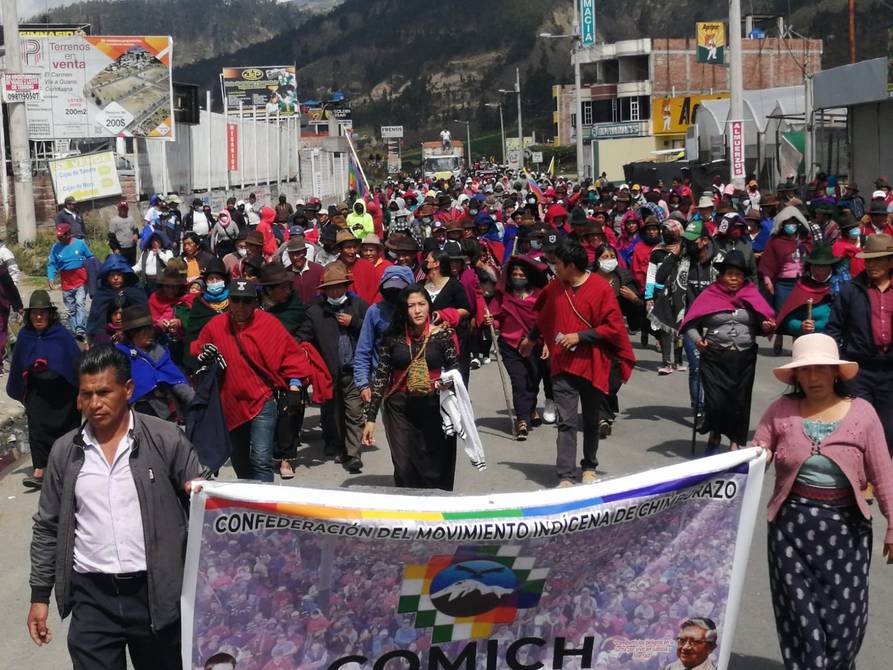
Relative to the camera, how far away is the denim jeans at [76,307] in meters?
16.9

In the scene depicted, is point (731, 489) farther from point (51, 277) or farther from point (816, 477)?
point (51, 277)

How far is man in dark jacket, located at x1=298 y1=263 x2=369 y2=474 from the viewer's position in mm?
10164

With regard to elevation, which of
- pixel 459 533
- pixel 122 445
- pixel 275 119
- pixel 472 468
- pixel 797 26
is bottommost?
pixel 472 468

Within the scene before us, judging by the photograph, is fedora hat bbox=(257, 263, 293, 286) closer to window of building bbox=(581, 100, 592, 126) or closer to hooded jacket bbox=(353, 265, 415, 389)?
hooded jacket bbox=(353, 265, 415, 389)

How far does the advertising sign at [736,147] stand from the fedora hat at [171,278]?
13179mm

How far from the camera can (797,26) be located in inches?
5827

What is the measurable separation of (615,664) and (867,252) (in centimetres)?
360

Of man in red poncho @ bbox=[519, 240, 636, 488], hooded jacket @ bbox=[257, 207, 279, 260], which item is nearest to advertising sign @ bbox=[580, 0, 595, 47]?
hooded jacket @ bbox=[257, 207, 279, 260]

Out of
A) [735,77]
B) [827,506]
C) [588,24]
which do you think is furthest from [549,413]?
[588,24]

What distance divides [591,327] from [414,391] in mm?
1636

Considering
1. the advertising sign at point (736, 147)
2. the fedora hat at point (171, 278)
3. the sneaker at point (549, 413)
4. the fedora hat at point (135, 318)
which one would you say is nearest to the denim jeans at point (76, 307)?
the fedora hat at point (171, 278)

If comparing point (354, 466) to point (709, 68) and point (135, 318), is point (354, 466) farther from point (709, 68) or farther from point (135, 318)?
point (709, 68)

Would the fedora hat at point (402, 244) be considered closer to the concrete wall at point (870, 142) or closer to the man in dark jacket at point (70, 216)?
the man in dark jacket at point (70, 216)

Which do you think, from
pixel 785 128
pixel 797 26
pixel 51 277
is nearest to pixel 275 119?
pixel 785 128
